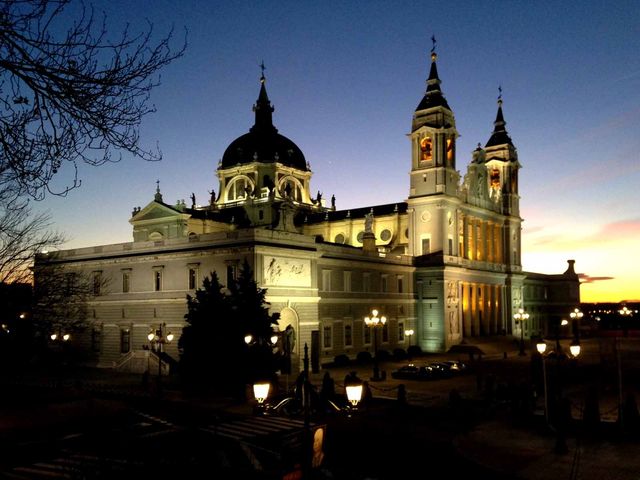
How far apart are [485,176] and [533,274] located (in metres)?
21.5

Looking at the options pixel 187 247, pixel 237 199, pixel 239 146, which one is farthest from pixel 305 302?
pixel 239 146

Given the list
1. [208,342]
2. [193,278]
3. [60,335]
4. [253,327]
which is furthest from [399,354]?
[60,335]

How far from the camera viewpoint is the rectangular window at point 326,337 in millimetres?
52438

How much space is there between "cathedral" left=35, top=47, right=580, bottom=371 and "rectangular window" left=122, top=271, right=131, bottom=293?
0.12 meters

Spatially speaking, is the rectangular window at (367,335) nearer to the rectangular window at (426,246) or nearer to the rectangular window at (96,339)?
the rectangular window at (426,246)

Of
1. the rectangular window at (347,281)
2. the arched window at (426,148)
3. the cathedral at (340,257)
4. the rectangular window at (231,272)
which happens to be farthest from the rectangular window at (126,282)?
the arched window at (426,148)

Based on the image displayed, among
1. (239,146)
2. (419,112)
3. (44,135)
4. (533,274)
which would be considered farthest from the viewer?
(533,274)

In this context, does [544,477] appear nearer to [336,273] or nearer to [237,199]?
[336,273]

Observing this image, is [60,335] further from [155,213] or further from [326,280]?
[155,213]

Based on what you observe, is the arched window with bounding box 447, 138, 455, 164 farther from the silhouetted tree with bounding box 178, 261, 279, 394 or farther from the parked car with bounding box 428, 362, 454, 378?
the silhouetted tree with bounding box 178, 261, 279, 394

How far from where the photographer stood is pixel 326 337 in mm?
52875

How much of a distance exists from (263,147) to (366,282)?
109 feet

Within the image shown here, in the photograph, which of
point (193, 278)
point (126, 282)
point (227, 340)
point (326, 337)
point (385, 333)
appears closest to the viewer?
point (227, 340)

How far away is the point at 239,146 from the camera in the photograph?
8700 cm
